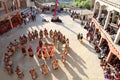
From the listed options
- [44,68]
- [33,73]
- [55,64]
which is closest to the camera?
[33,73]

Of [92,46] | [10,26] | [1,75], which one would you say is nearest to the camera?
[1,75]

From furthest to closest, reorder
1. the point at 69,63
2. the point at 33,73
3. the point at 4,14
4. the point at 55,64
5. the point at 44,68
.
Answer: the point at 4,14, the point at 69,63, the point at 55,64, the point at 44,68, the point at 33,73

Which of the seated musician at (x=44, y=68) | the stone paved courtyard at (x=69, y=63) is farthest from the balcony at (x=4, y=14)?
the seated musician at (x=44, y=68)

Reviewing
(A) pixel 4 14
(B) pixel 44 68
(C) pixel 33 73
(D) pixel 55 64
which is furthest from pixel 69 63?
(A) pixel 4 14

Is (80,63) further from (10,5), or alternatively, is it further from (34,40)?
(10,5)

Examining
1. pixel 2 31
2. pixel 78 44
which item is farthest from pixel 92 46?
pixel 2 31

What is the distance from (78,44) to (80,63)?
14.7 feet

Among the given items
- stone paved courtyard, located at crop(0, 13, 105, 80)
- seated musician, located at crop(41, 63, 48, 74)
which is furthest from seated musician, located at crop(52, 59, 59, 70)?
seated musician, located at crop(41, 63, 48, 74)

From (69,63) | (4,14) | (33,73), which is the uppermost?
(4,14)

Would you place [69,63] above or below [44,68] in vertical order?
below

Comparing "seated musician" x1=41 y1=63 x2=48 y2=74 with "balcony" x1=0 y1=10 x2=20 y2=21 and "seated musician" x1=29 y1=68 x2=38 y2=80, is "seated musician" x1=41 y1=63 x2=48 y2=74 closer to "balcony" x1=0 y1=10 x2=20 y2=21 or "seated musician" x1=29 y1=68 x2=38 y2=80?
"seated musician" x1=29 y1=68 x2=38 y2=80

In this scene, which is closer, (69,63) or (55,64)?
(55,64)

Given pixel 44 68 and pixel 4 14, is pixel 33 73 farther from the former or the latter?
Answer: pixel 4 14

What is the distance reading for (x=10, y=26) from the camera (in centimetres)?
2350
